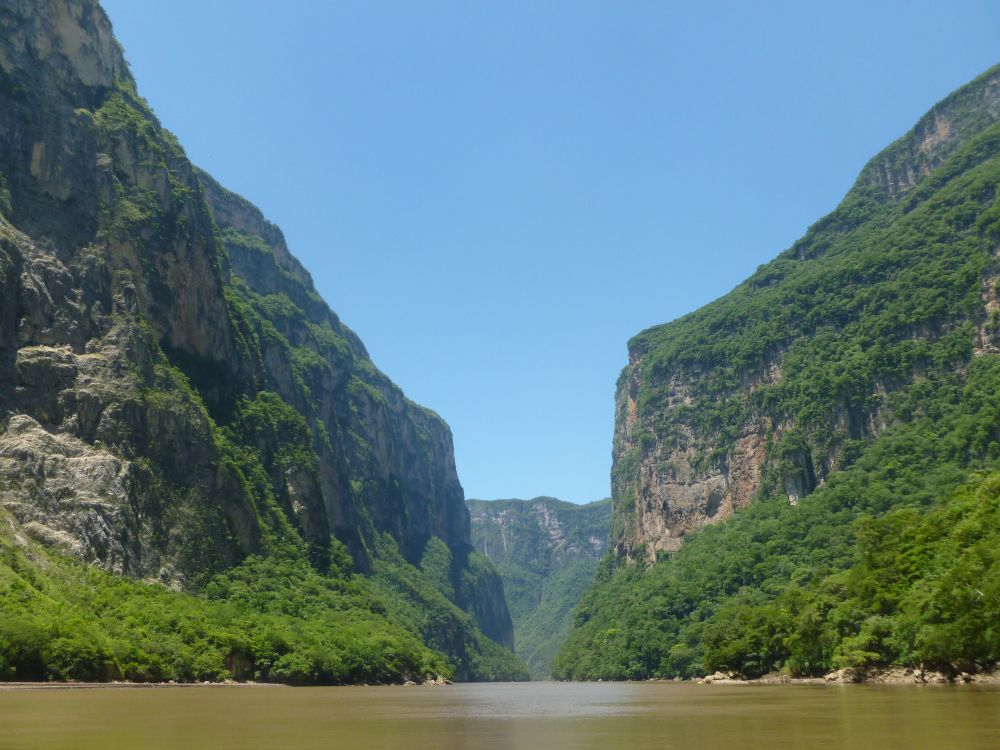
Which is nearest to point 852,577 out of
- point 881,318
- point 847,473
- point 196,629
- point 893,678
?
point 893,678

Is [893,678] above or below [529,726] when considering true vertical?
below

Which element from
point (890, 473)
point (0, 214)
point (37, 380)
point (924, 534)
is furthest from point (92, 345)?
point (890, 473)

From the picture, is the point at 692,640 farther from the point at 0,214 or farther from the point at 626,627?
the point at 0,214

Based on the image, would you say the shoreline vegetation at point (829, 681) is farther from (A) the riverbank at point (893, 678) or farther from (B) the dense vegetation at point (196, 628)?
(B) the dense vegetation at point (196, 628)

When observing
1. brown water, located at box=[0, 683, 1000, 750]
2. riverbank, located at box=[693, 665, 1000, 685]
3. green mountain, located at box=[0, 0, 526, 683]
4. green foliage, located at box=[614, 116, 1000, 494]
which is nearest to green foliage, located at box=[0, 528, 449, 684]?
green mountain, located at box=[0, 0, 526, 683]

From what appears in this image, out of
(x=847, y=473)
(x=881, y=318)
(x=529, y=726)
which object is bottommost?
(x=529, y=726)

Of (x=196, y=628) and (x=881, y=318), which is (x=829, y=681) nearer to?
(x=196, y=628)
